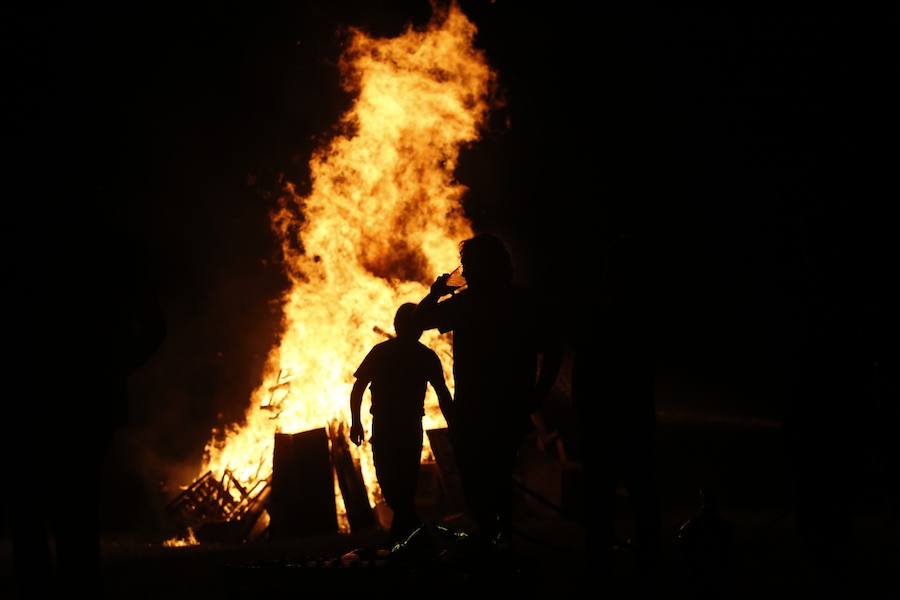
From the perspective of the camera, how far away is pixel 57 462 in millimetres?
4531

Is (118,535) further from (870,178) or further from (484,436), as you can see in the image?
(870,178)

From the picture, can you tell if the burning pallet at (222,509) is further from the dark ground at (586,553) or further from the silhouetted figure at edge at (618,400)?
the silhouetted figure at edge at (618,400)

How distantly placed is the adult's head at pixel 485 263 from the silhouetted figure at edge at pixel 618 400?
0.68 metres

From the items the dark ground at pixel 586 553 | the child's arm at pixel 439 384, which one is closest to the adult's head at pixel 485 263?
the child's arm at pixel 439 384

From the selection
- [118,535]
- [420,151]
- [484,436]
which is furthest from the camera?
[420,151]

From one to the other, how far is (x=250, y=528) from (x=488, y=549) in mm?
7802

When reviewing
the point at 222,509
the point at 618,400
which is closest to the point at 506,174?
the point at 222,509

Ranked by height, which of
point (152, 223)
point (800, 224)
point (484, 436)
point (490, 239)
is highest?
point (152, 223)

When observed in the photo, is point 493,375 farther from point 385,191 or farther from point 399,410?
point 385,191

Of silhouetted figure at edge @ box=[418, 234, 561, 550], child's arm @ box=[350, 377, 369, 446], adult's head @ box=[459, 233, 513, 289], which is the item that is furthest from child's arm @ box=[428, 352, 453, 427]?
adult's head @ box=[459, 233, 513, 289]

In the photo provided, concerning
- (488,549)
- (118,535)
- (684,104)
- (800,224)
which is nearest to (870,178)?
(800,224)

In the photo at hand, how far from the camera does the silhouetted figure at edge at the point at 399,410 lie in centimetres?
759

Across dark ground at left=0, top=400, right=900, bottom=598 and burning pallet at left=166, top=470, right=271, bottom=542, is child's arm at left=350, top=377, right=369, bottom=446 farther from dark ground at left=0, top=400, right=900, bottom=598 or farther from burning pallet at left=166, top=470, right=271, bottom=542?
burning pallet at left=166, top=470, right=271, bottom=542

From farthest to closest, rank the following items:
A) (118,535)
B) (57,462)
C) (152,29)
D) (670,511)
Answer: (152,29) < (118,535) < (670,511) < (57,462)
